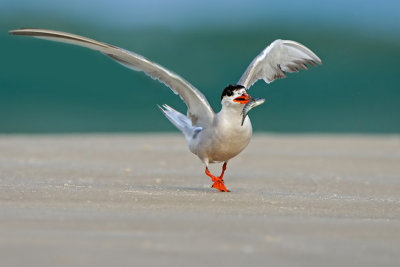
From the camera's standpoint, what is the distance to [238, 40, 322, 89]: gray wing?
22.7 ft

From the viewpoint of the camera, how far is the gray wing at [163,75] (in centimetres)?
561

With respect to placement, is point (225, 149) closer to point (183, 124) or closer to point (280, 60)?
point (183, 124)

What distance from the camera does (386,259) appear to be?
3564 mm

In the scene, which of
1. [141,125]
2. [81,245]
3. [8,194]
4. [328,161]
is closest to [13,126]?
[141,125]

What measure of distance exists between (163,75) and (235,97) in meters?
0.61

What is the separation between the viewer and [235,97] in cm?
582

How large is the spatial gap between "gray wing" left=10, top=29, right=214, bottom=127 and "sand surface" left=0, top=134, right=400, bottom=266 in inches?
29.3

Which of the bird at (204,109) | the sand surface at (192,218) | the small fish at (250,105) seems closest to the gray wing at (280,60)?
the bird at (204,109)

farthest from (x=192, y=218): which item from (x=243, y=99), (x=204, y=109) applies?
(x=204, y=109)

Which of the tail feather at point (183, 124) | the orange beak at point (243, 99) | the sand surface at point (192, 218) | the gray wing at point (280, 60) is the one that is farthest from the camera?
the gray wing at point (280, 60)

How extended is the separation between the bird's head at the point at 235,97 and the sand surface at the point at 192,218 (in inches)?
25.6

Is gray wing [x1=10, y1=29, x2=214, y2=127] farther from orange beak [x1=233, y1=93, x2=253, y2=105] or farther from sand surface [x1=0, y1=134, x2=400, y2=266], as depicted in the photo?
sand surface [x1=0, y1=134, x2=400, y2=266]

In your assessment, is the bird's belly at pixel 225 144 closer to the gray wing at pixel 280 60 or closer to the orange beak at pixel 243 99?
the orange beak at pixel 243 99

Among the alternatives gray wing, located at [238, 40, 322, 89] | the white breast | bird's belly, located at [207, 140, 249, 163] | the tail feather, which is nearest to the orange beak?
the white breast
